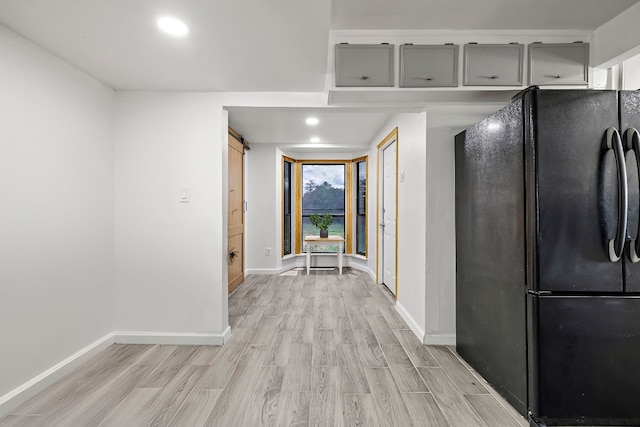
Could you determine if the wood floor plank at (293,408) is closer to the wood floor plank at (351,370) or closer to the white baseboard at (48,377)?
the wood floor plank at (351,370)

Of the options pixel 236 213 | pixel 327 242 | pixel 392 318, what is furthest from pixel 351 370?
pixel 327 242

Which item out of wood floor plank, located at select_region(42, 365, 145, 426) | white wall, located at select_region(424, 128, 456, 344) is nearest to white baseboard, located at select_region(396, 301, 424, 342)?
white wall, located at select_region(424, 128, 456, 344)

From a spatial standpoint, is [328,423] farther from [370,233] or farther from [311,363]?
[370,233]

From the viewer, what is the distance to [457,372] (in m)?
2.38

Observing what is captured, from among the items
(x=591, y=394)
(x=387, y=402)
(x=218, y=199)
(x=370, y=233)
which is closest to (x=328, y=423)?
(x=387, y=402)

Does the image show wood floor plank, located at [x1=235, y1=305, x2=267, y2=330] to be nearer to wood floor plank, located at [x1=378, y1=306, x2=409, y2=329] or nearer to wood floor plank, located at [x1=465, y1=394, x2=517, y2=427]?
wood floor plank, located at [x1=378, y1=306, x2=409, y2=329]

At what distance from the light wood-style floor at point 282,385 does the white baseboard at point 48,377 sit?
0.05m

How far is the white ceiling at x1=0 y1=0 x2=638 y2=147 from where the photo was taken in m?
1.71

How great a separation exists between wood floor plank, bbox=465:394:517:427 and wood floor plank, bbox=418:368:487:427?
0.04 metres

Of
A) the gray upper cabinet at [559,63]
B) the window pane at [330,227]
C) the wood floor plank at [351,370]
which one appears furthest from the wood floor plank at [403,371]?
the window pane at [330,227]

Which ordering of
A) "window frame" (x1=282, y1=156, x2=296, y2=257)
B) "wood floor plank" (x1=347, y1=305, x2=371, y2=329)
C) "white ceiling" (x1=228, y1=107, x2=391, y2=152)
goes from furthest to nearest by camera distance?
"window frame" (x1=282, y1=156, x2=296, y2=257) < "white ceiling" (x1=228, y1=107, x2=391, y2=152) < "wood floor plank" (x1=347, y1=305, x2=371, y2=329)

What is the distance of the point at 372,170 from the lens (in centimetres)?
568

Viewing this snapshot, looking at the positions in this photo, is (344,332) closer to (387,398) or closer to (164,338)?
(387,398)

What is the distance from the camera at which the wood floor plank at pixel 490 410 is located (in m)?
1.82
